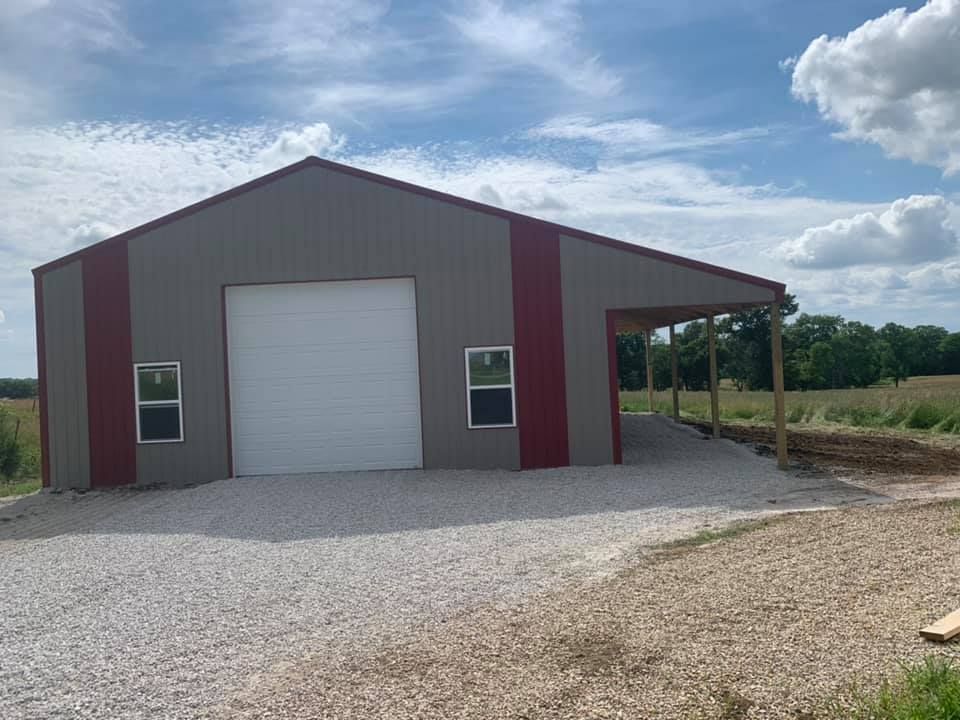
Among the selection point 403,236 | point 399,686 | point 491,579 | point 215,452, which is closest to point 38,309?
point 215,452

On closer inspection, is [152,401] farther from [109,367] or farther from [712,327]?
[712,327]

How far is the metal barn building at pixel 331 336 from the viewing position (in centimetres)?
1462

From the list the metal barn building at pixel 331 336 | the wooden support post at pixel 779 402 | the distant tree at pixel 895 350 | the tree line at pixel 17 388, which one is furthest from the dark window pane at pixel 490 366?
the tree line at pixel 17 388

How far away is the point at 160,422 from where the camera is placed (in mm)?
14914

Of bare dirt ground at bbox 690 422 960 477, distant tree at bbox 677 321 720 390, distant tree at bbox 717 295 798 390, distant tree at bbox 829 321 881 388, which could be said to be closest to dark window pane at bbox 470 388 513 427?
bare dirt ground at bbox 690 422 960 477

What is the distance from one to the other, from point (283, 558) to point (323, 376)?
21.9ft

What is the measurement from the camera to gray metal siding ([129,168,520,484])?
14727 millimetres

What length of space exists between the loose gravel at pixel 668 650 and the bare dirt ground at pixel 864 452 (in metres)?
7.29

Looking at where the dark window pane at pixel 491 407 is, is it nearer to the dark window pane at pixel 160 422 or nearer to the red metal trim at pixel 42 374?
the dark window pane at pixel 160 422

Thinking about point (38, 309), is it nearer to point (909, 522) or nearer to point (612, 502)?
point (612, 502)

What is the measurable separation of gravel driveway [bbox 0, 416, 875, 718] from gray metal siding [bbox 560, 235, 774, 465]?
24.9 inches

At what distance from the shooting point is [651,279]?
47.5 ft

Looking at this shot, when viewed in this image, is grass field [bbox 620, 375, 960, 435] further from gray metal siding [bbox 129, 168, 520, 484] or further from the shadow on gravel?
gray metal siding [bbox 129, 168, 520, 484]

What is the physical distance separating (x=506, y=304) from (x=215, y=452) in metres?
5.23
